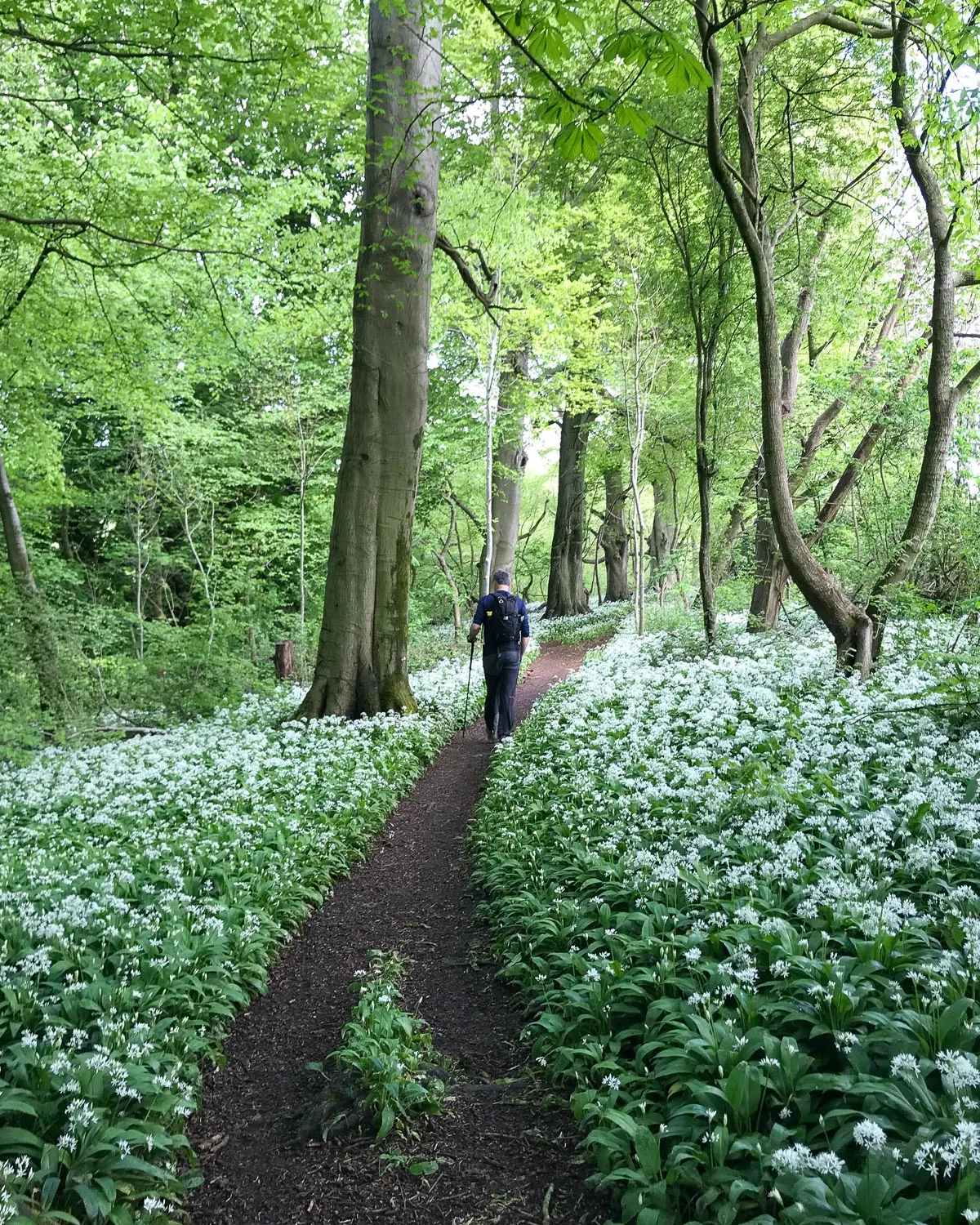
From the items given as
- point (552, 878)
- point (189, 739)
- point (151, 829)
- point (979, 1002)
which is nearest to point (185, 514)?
point (189, 739)

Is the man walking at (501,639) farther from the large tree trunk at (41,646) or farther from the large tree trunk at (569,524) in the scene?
the large tree trunk at (569,524)

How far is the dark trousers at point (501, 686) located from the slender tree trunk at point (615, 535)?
18.6m

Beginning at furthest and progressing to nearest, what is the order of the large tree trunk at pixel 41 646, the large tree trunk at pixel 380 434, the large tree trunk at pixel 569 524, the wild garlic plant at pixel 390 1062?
the large tree trunk at pixel 569 524 → the large tree trunk at pixel 380 434 → the large tree trunk at pixel 41 646 → the wild garlic plant at pixel 390 1062

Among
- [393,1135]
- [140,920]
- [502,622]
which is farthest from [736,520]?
[393,1135]

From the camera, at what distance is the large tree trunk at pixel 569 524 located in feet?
86.1

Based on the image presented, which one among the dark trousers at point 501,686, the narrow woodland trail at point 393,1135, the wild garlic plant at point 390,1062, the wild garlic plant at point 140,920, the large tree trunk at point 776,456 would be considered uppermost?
the large tree trunk at point 776,456

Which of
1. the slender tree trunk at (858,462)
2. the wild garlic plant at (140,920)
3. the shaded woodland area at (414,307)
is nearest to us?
the wild garlic plant at (140,920)

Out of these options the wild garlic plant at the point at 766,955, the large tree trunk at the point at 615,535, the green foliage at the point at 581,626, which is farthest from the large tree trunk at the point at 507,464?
the wild garlic plant at the point at 766,955

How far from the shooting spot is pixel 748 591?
2611 cm

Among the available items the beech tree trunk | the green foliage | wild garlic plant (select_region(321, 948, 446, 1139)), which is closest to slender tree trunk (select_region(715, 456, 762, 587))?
the beech tree trunk

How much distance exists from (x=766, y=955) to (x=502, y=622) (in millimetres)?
7113

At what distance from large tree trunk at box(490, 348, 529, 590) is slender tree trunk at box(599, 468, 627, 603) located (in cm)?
696

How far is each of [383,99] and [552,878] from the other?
10051mm

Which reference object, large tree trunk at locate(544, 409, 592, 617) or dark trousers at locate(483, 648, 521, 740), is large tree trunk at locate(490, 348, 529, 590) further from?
dark trousers at locate(483, 648, 521, 740)
